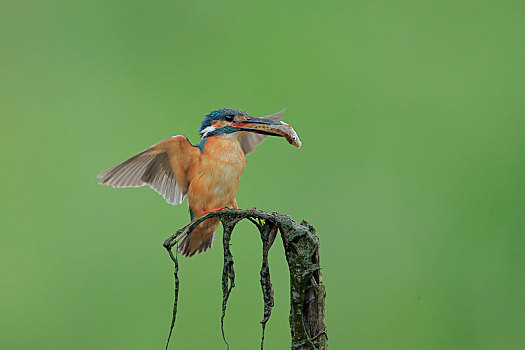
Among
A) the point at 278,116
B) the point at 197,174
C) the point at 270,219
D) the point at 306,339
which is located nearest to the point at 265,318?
the point at 306,339

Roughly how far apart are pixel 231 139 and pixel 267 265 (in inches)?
20.7

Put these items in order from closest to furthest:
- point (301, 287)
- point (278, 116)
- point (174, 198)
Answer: point (301, 287)
point (174, 198)
point (278, 116)

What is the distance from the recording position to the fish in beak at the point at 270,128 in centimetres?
123

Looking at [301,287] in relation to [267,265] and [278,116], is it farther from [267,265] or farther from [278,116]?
[278,116]

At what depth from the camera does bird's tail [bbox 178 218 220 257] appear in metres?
1.56

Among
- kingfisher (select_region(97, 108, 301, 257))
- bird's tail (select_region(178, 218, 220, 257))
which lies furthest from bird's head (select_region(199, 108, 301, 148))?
bird's tail (select_region(178, 218, 220, 257))

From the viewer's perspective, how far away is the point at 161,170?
1.65 meters

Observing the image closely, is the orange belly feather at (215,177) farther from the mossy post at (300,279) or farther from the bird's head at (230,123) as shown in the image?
the mossy post at (300,279)

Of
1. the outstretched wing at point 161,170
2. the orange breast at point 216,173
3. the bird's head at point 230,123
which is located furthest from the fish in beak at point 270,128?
the outstretched wing at point 161,170

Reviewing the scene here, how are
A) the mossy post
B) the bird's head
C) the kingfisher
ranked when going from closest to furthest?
the mossy post → the bird's head → the kingfisher

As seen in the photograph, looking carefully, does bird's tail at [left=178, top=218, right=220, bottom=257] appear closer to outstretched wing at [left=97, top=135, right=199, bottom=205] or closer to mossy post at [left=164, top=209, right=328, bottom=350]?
outstretched wing at [left=97, top=135, right=199, bottom=205]

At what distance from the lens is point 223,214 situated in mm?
1166

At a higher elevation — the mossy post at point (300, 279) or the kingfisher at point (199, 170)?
the kingfisher at point (199, 170)

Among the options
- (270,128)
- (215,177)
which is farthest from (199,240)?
(270,128)
